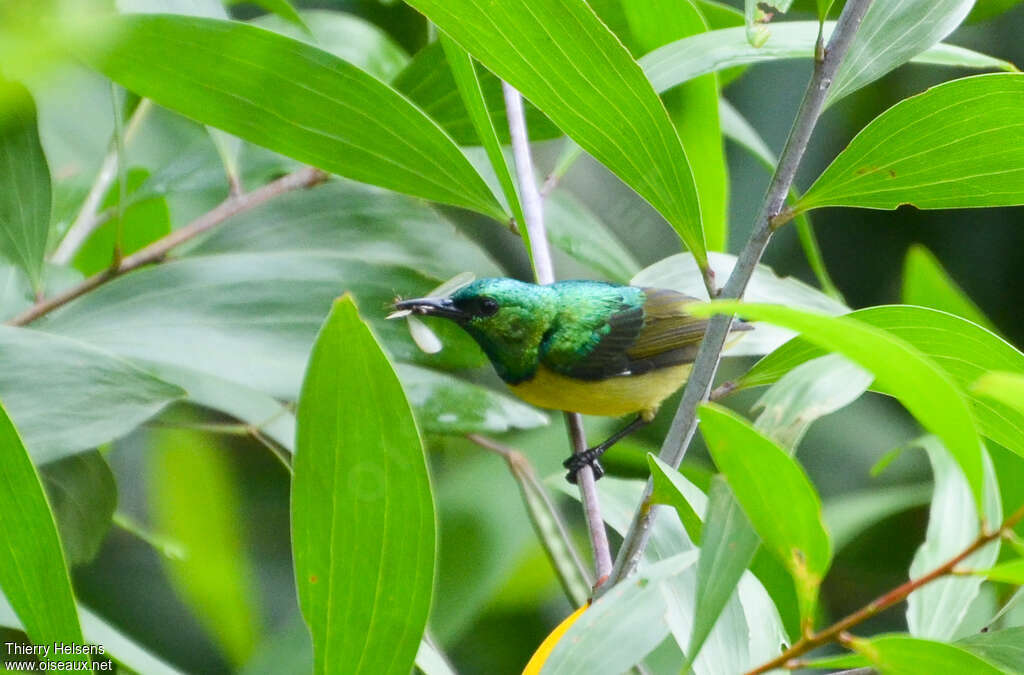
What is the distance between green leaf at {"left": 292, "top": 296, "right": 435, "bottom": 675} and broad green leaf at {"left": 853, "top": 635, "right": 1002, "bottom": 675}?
0.40m

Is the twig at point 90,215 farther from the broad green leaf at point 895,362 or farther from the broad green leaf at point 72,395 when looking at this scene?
the broad green leaf at point 895,362

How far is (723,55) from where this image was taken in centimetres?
144

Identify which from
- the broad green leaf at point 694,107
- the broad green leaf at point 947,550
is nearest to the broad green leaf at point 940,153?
the broad green leaf at point 947,550

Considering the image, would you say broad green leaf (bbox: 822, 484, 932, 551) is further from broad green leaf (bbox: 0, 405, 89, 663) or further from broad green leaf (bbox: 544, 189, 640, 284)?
broad green leaf (bbox: 0, 405, 89, 663)

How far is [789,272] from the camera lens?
3172 millimetres

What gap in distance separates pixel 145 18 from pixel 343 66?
0.23 metres

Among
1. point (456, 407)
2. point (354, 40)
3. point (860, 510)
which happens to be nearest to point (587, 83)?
point (456, 407)

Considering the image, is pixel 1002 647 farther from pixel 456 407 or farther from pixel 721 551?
pixel 456 407

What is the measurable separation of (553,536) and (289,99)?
2.82 ft

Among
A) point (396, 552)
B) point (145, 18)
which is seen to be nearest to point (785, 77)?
point (145, 18)

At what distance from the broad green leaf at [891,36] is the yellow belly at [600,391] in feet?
3.15

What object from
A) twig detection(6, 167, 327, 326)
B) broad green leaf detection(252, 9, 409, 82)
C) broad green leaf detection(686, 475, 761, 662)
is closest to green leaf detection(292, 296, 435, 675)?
broad green leaf detection(686, 475, 761, 662)

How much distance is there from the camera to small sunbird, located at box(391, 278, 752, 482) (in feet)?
6.85

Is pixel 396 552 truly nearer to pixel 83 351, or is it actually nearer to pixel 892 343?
pixel 892 343
